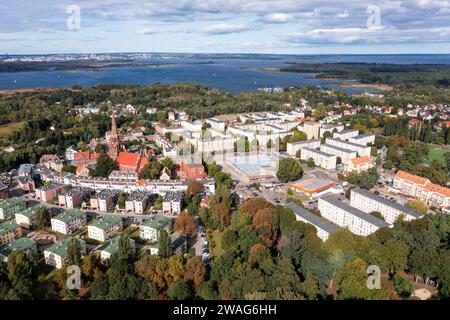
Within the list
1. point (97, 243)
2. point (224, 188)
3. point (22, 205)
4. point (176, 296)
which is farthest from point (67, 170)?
point (176, 296)

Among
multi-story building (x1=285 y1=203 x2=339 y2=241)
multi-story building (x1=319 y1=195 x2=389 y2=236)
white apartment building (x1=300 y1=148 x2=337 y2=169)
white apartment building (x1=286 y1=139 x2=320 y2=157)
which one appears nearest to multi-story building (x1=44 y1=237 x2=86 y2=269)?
multi-story building (x1=285 y1=203 x2=339 y2=241)

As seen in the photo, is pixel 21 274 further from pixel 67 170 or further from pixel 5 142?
pixel 5 142

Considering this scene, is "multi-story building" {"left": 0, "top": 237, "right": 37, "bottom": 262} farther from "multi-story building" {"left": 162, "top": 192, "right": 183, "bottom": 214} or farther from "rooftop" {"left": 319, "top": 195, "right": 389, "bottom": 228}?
"rooftop" {"left": 319, "top": 195, "right": 389, "bottom": 228}

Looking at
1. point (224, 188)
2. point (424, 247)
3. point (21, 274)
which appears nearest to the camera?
point (21, 274)

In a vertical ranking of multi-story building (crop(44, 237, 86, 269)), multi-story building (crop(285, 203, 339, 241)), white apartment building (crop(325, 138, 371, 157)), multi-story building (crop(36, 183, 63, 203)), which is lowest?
multi-story building (crop(44, 237, 86, 269))

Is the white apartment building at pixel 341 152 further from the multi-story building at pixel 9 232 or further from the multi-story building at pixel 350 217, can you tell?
the multi-story building at pixel 9 232

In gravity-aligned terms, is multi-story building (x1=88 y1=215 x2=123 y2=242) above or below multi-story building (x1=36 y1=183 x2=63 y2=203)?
below
